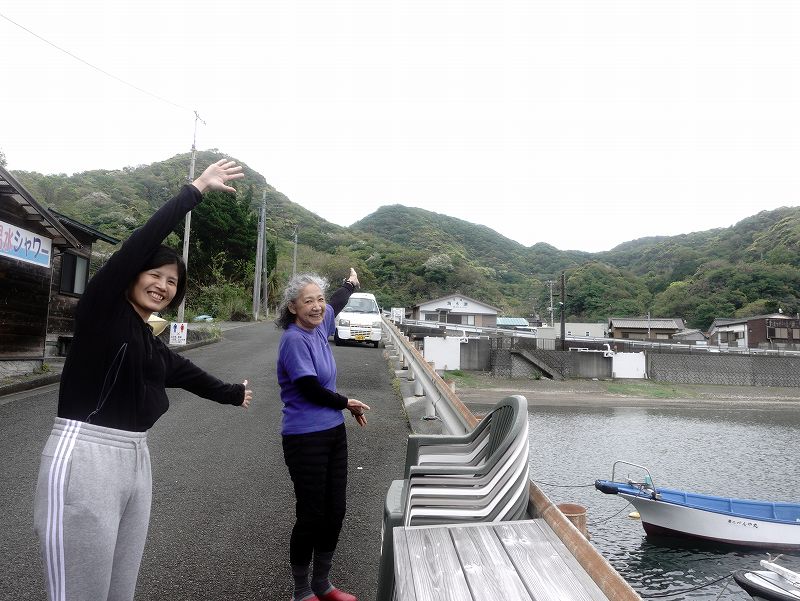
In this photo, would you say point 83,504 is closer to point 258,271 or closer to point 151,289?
point 151,289

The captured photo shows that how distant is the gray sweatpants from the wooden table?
2.96 ft

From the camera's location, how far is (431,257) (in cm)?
7906

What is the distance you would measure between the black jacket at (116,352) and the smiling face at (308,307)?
3.37 feet

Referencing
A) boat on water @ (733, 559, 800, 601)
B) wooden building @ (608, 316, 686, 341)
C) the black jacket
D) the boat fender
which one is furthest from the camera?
wooden building @ (608, 316, 686, 341)

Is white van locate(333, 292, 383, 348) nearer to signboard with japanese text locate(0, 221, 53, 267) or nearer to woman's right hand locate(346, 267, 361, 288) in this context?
signboard with japanese text locate(0, 221, 53, 267)

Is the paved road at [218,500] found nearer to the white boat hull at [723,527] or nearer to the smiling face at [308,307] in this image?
the smiling face at [308,307]

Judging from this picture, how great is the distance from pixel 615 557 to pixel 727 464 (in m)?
10.1

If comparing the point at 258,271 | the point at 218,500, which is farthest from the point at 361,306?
the point at 258,271

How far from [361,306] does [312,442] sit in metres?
16.2

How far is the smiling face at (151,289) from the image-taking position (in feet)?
6.44

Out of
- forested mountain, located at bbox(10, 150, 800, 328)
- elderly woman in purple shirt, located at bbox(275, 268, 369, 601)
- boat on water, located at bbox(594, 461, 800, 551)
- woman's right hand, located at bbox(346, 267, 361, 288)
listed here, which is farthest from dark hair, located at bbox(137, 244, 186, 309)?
forested mountain, located at bbox(10, 150, 800, 328)

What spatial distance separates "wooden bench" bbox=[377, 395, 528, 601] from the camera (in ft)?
7.33

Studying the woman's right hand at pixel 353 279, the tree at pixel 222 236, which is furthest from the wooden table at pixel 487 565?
the tree at pixel 222 236

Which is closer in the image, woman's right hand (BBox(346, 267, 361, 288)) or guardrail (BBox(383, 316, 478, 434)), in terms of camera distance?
woman's right hand (BBox(346, 267, 361, 288))
